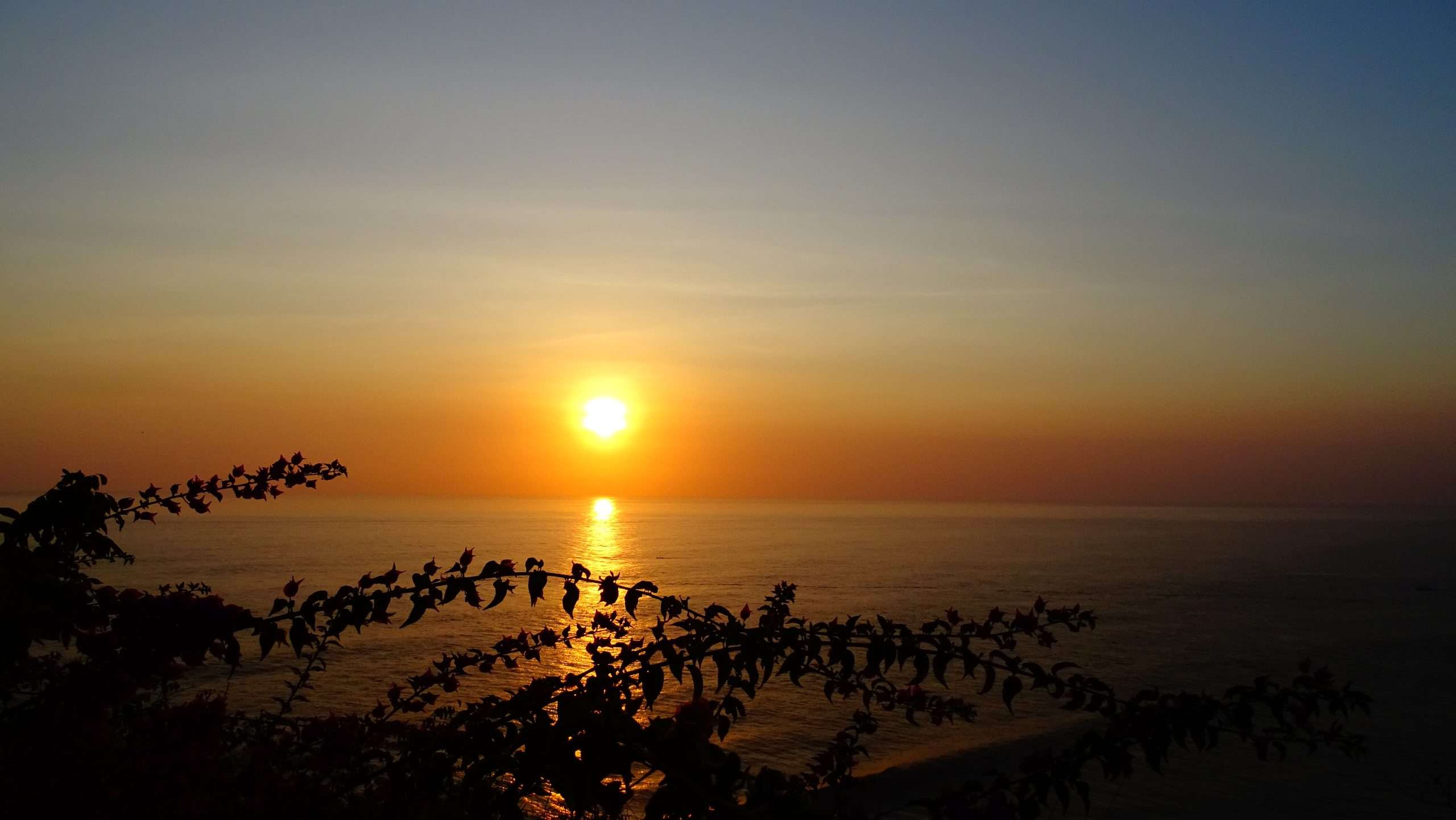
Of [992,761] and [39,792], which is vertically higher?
[39,792]

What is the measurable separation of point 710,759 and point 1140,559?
56.7 metres

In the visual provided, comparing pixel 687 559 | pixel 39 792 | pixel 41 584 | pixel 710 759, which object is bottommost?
pixel 687 559

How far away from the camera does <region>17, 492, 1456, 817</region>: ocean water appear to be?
1160 centimetres

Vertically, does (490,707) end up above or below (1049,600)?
above

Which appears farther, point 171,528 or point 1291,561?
point 171,528

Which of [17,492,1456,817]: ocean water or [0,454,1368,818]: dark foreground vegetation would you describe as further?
[17,492,1456,817]: ocean water

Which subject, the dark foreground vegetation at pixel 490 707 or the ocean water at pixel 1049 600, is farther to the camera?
the ocean water at pixel 1049 600

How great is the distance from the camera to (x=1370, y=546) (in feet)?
209

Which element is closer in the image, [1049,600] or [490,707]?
[490,707]

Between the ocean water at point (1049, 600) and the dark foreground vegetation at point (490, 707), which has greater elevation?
the dark foreground vegetation at point (490, 707)

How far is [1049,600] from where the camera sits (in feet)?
103

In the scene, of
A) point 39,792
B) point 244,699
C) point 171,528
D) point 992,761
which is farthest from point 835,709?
point 171,528

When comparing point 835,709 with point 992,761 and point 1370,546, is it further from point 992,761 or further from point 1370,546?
point 1370,546

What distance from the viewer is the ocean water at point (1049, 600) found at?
11.6 metres
